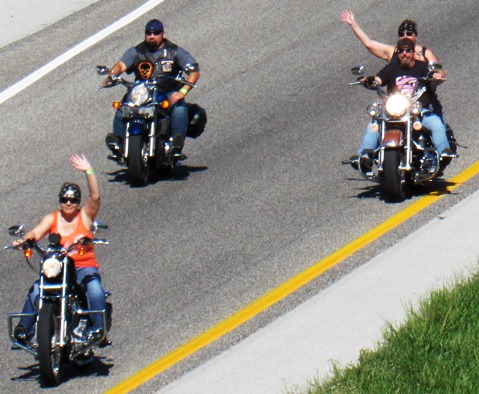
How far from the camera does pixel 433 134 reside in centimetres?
1294

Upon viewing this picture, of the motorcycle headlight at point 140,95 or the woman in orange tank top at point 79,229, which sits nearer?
the woman in orange tank top at point 79,229

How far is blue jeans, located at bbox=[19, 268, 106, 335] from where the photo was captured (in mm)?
9500

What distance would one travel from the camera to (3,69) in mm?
18547

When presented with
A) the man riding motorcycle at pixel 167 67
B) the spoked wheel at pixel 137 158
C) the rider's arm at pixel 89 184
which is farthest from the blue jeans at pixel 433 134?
the rider's arm at pixel 89 184

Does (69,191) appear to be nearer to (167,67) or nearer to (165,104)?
(165,104)

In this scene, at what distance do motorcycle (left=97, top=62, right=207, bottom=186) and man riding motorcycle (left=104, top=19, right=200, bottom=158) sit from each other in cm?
7

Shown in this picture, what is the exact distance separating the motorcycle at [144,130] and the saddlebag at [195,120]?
0.29m

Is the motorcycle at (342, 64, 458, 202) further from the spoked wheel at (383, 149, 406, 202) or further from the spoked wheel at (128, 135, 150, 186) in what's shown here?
the spoked wheel at (128, 135, 150, 186)

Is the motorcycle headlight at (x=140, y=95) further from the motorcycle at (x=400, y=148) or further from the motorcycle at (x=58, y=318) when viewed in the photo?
the motorcycle at (x=58, y=318)

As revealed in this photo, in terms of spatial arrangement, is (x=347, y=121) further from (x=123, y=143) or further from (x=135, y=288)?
(x=135, y=288)

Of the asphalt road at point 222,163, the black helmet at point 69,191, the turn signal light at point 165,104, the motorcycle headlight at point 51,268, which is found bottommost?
the asphalt road at point 222,163

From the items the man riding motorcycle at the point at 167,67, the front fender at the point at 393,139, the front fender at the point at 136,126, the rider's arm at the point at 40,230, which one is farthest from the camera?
the man riding motorcycle at the point at 167,67

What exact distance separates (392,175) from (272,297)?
262 centimetres

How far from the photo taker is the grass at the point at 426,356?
25.0ft
